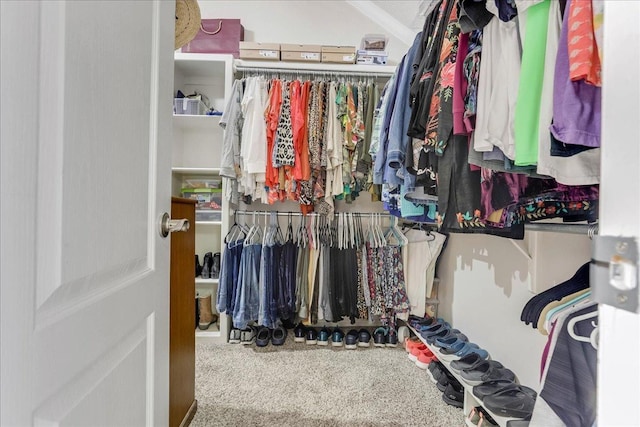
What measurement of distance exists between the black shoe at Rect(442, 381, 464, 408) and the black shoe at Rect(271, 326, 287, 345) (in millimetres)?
1061

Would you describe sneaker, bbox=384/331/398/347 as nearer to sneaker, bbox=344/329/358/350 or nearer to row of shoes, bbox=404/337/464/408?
row of shoes, bbox=404/337/464/408

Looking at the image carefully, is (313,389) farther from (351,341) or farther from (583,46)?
(583,46)

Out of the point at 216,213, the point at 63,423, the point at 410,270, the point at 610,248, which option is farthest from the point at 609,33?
the point at 216,213

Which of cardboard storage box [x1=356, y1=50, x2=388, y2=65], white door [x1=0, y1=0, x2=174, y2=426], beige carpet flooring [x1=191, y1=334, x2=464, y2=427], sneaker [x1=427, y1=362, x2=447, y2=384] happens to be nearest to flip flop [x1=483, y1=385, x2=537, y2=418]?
beige carpet flooring [x1=191, y1=334, x2=464, y2=427]

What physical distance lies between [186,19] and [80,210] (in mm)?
966

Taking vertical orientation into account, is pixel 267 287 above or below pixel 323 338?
above

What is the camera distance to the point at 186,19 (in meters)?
1.07

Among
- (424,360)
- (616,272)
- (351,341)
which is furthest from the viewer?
(351,341)

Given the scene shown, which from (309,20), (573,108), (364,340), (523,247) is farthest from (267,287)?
(309,20)

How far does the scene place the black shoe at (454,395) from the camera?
1.45 meters

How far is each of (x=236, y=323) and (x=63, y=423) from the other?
1602 mm

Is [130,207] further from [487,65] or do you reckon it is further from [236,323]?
[236,323]

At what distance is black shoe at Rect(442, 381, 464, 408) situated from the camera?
4.75 ft

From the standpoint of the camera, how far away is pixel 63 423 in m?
0.38
